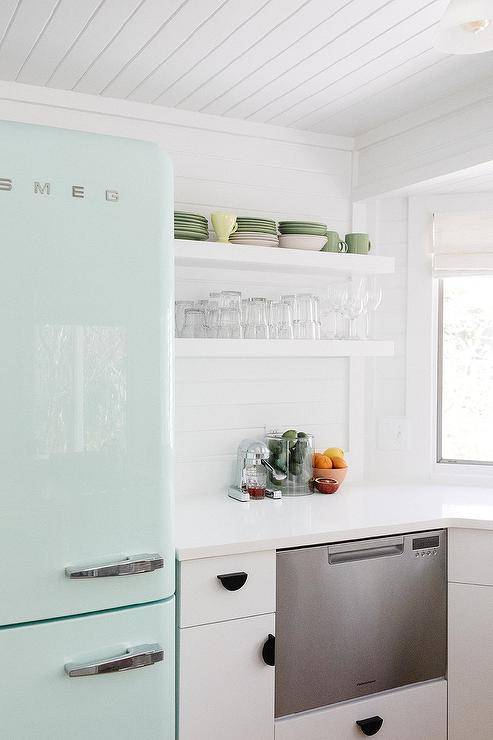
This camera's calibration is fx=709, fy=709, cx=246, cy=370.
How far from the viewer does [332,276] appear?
2.95 metres

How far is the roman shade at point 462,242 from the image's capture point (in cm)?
292

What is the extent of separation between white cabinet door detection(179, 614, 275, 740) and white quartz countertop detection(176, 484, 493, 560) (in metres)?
0.23

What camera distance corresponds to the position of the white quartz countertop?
2.07 m

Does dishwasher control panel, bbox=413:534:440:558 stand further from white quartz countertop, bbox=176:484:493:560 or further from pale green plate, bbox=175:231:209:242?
pale green plate, bbox=175:231:209:242

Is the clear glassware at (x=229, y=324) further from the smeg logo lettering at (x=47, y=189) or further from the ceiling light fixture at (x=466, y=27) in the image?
the ceiling light fixture at (x=466, y=27)

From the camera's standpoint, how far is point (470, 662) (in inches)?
91.7

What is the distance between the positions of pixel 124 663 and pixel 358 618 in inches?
31.2

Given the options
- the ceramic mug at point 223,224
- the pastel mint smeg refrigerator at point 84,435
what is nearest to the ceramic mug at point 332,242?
the ceramic mug at point 223,224

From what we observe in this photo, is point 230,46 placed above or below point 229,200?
above

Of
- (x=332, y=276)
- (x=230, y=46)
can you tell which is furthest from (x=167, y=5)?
(x=332, y=276)

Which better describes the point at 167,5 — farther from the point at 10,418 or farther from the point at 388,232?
the point at 388,232

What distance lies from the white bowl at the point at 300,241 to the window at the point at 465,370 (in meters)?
0.71

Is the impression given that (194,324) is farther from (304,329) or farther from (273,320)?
(304,329)

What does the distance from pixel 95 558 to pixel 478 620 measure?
1321mm
